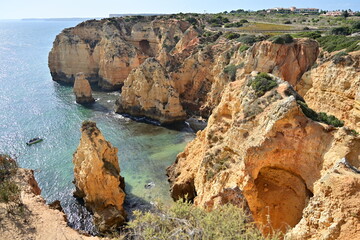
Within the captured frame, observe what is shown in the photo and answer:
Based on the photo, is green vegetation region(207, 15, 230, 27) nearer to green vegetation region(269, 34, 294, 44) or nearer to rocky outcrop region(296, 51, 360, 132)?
green vegetation region(269, 34, 294, 44)

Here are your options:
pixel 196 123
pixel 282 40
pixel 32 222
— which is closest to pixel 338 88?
pixel 282 40

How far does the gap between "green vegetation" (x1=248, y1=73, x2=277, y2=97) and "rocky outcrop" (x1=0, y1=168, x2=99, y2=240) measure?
15907mm

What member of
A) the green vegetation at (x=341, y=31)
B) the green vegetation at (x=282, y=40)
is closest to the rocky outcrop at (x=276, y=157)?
the green vegetation at (x=282, y=40)

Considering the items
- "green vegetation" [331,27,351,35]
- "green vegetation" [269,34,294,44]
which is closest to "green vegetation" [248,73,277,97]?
"green vegetation" [269,34,294,44]

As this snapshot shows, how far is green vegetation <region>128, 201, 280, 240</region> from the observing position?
10.1m

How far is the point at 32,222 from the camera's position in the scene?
57.6ft

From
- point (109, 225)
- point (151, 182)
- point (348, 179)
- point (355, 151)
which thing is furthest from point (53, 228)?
point (355, 151)

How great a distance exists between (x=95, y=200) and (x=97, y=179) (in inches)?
79.5

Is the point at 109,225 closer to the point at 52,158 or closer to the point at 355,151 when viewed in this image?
the point at 52,158

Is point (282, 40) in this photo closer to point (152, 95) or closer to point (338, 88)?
point (338, 88)

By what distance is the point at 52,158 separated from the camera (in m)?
36.0

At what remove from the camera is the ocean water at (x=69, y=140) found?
96.4ft

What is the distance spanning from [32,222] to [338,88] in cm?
2785

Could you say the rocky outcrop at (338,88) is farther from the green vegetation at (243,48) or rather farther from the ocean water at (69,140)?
the ocean water at (69,140)
